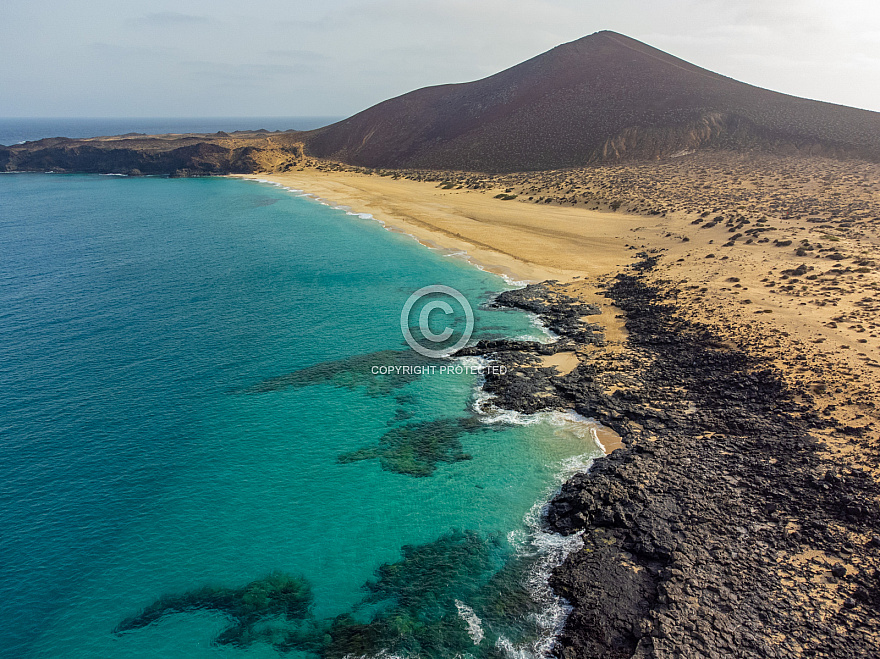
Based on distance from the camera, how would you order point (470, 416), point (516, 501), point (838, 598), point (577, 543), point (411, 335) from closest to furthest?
point (838, 598), point (577, 543), point (516, 501), point (470, 416), point (411, 335)

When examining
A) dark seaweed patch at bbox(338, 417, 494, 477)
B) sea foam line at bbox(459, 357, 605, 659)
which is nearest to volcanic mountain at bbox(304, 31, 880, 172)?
sea foam line at bbox(459, 357, 605, 659)

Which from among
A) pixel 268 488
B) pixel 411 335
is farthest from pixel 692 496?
pixel 411 335

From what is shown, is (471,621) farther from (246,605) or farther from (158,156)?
(158,156)

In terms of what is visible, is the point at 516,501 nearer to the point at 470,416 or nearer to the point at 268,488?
the point at 470,416

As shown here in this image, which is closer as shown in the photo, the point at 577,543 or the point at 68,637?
the point at 68,637

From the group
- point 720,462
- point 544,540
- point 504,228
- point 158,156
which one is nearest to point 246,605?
point 544,540

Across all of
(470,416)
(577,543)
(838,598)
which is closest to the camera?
(838,598)

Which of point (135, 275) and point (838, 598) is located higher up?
point (135, 275)

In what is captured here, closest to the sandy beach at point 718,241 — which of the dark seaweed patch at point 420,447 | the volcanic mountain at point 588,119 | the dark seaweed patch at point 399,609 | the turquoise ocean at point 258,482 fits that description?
the volcanic mountain at point 588,119
